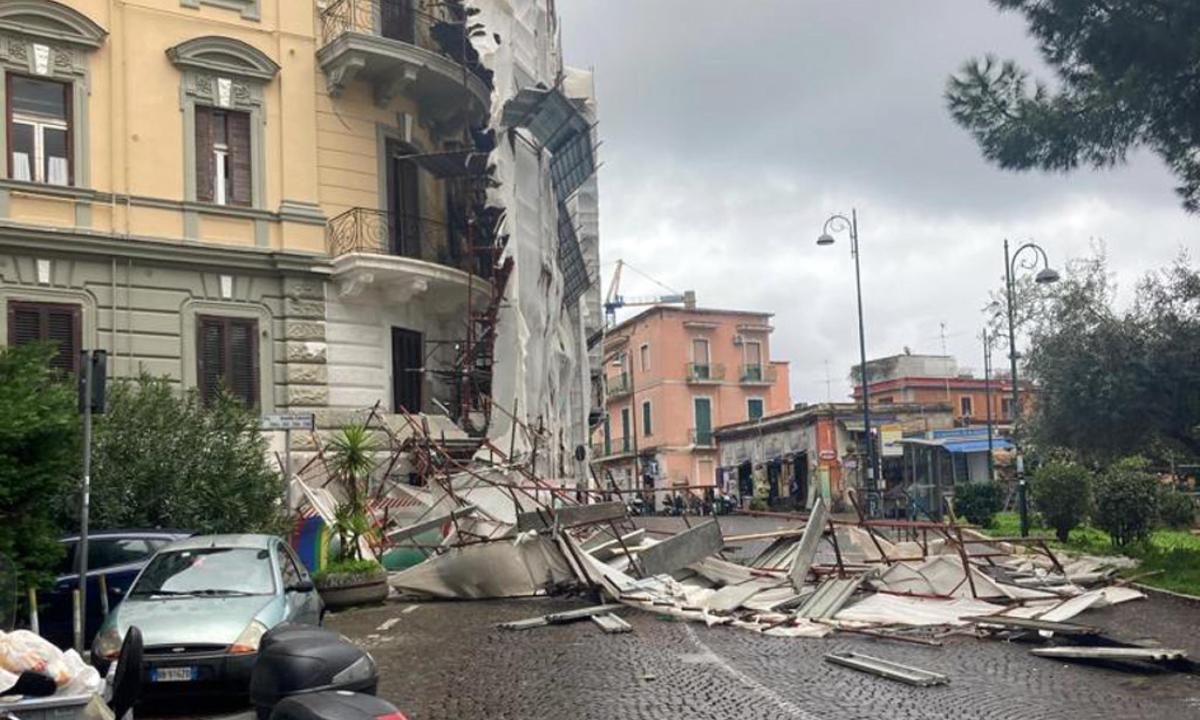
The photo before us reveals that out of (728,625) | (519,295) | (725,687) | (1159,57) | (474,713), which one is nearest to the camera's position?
(474,713)

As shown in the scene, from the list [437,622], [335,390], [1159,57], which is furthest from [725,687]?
[335,390]

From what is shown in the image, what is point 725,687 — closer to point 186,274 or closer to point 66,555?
point 66,555

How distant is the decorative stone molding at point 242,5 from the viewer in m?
20.6

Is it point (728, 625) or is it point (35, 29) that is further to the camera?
point (35, 29)

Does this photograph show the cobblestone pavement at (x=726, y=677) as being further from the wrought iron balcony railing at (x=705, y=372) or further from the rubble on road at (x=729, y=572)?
the wrought iron balcony railing at (x=705, y=372)

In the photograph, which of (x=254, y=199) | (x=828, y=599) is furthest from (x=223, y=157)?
(x=828, y=599)

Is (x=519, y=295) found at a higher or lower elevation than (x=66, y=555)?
higher

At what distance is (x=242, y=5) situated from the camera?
21016mm

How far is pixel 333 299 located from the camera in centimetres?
2125

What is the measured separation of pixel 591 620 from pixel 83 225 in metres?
11.1

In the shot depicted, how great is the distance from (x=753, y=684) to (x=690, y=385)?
61.6 meters

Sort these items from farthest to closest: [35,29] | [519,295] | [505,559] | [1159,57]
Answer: [519,295]
[35,29]
[505,559]
[1159,57]

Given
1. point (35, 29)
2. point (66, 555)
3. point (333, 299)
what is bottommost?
point (66, 555)

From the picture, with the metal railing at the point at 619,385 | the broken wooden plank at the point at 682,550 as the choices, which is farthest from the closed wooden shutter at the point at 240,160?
the metal railing at the point at 619,385
